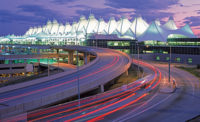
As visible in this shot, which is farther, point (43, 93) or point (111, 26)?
point (111, 26)

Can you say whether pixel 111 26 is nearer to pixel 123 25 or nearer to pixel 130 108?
pixel 123 25

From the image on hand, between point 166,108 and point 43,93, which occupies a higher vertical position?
point 43,93

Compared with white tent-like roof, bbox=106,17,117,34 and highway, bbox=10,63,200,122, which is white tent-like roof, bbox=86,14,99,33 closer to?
white tent-like roof, bbox=106,17,117,34

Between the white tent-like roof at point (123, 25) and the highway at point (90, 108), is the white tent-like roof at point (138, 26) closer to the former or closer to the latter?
the white tent-like roof at point (123, 25)

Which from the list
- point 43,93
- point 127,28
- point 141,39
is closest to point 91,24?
point 127,28

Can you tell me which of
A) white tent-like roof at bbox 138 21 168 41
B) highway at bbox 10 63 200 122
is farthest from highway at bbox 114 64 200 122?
white tent-like roof at bbox 138 21 168 41

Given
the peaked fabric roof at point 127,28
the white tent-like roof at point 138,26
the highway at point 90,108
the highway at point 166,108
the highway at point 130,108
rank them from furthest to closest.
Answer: the white tent-like roof at point 138,26
the peaked fabric roof at point 127,28
the highway at point 166,108
the highway at point 130,108
the highway at point 90,108

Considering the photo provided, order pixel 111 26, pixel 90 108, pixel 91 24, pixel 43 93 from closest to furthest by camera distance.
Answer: pixel 90 108, pixel 43 93, pixel 111 26, pixel 91 24

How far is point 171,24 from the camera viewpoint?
324 ft

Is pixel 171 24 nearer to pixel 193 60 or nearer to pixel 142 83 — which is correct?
pixel 193 60

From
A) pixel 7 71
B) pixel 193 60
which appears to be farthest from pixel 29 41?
pixel 193 60

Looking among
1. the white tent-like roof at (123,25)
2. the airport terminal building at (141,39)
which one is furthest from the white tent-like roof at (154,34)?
the white tent-like roof at (123,25)

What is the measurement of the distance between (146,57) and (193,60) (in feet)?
51.6

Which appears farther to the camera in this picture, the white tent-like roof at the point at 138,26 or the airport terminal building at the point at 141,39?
the white tent-like roof at the point at 138,26
